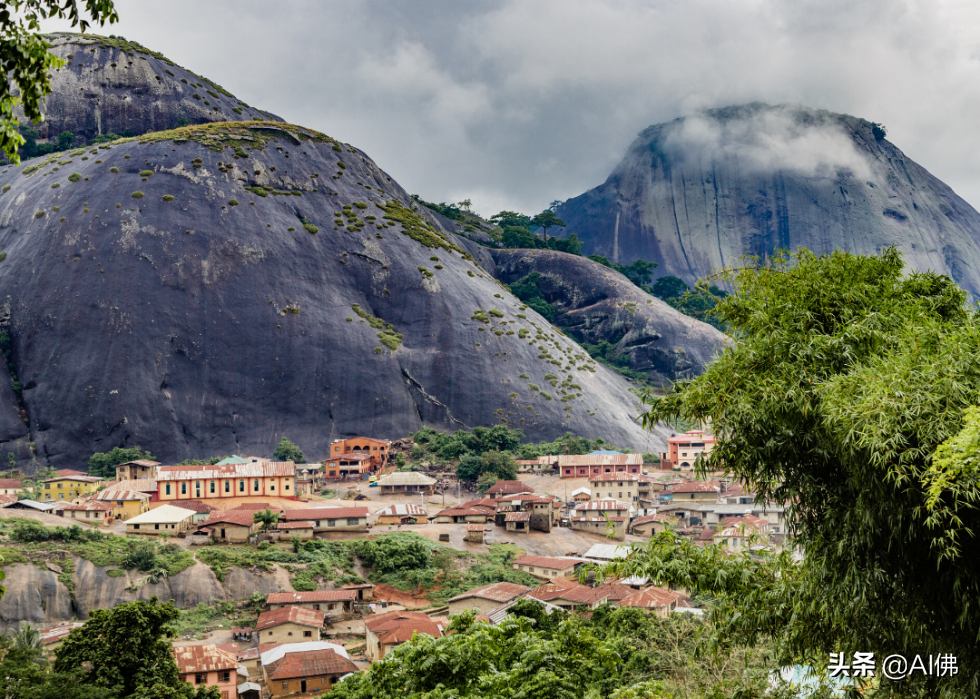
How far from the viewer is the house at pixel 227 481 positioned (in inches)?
1679

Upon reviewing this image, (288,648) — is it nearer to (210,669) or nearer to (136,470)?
(210,669)

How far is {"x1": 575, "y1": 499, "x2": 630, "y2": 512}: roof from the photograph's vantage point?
43906 mm

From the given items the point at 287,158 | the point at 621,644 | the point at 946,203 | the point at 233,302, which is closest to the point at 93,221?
the point at 233,302

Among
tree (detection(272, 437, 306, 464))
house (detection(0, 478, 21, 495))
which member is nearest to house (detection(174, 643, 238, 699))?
house (detection(0, 478, 21, 495))

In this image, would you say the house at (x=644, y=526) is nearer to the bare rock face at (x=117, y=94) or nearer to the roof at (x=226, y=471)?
the roof at (x=226, y=471)

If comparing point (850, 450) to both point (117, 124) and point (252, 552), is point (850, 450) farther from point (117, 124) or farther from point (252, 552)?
point (117, 124)

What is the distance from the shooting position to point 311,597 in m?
29.4

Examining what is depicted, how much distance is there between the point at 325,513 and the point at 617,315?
58.9 m

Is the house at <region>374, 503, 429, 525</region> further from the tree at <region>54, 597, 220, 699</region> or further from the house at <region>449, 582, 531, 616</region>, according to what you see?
the tree at <region>54, 597, 220, 699</region>

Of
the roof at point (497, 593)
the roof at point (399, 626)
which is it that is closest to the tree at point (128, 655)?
the roof at point (399, 626)

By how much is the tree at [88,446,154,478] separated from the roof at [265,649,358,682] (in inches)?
1238

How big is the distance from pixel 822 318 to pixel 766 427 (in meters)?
1.35

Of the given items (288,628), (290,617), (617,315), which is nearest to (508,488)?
(290,617)

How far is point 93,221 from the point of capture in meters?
62.7
